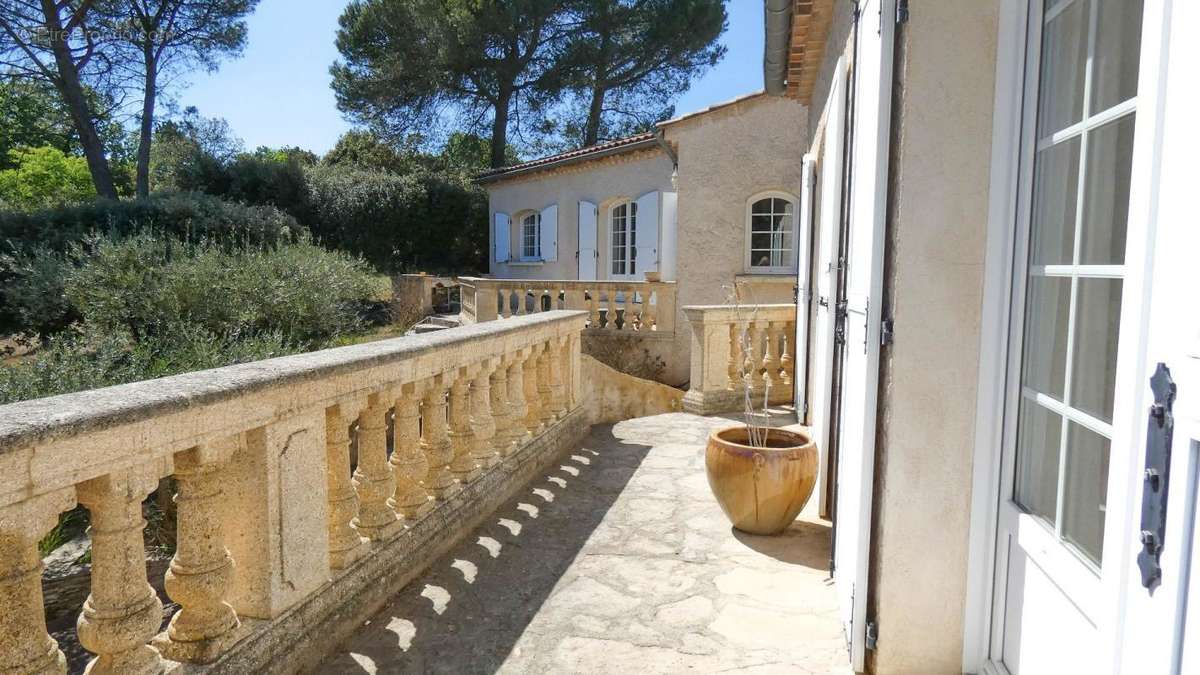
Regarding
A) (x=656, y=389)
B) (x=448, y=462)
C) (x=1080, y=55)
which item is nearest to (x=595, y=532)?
(x=448, y=462)

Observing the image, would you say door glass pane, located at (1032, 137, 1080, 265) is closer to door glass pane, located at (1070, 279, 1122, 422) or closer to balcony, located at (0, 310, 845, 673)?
door glass pane, located at (1070, 279, 1122, 422)

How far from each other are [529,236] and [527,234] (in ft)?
0.33

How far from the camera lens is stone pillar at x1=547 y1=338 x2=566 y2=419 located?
4.99 meters

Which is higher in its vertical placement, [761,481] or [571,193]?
[571,193]

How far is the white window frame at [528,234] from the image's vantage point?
16.7 m

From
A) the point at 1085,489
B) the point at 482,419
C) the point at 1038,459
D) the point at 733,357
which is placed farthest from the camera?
the point at 733,357

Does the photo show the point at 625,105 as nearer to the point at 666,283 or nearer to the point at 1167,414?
the point at 666,283

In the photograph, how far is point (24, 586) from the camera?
144 centimetres

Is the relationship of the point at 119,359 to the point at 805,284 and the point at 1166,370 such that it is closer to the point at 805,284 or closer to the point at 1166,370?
the point at 805,284

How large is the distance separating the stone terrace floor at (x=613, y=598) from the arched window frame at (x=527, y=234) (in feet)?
43.8

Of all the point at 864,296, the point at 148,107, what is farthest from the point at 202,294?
the point at 148,107

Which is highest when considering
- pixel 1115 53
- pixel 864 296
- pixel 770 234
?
pixel 770 234

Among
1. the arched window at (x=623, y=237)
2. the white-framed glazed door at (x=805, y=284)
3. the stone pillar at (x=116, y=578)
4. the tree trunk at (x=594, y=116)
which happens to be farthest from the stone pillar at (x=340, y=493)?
the tree trunk at (x=594, y=116)

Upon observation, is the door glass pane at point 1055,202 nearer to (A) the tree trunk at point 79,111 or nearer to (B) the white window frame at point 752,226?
(B) the white window frame at point 752,226
